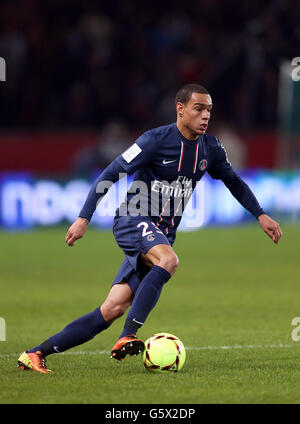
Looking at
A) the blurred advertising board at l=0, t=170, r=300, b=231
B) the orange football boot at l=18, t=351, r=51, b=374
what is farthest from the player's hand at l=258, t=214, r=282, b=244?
the blurred advertising board at l=0, t=170, r=300, b=231

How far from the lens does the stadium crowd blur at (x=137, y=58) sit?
18.9 metres

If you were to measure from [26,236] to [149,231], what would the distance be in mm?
10720

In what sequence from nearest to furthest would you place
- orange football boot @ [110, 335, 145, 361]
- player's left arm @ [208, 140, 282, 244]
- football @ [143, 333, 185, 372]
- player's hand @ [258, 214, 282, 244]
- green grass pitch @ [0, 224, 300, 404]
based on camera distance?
green grass pitch @ [0, 224, 300, 404] < orange football boot @ [110, 335, 145, 361] < football @ [143, 333, 185, 372] < player's hand @ [258, 214, 282, 244] < player's left arm @ [208, 140, 282, 244]

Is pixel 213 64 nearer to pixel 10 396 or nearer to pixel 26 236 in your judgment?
pixel 26 236

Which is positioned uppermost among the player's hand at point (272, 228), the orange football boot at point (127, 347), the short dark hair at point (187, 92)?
the short dark hair at point (187, 92)

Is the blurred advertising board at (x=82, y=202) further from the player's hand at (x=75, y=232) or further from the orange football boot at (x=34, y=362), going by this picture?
the player's hand at (x=75, y=232)

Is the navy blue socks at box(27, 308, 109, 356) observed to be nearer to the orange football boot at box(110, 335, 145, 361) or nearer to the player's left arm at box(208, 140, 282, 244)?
the orange football boot at box(110, 335, 145, 361)

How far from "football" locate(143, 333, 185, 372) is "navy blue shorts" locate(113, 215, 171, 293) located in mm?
407

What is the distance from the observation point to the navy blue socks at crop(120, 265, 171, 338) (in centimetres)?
552

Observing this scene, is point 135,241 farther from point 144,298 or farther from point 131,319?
point 131,319

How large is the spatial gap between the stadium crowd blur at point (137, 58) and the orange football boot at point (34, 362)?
497 inches

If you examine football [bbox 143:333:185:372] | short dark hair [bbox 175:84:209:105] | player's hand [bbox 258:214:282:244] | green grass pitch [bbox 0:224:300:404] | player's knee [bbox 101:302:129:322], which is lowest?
green grass pitch [bbox 0:224:300:404]

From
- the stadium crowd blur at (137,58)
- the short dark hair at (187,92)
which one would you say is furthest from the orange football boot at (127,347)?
the stadium crowd blur at (137,58)

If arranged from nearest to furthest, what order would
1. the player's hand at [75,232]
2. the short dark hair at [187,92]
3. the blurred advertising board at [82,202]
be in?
the player's hand at [75,232], the short dark hair at [187,92], the blurred advertising board at [82,202]
